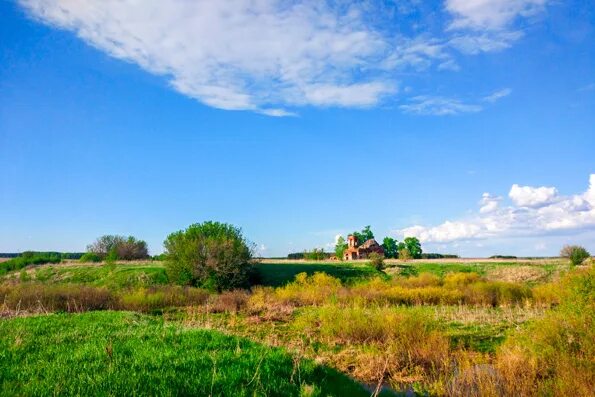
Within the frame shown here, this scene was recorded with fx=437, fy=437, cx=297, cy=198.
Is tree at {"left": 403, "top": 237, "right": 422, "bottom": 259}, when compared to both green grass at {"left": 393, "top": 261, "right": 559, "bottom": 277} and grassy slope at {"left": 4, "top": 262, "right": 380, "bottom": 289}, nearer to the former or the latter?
green grass at {"left": 393, "top": 261, "right": 559, "bottom": 277}

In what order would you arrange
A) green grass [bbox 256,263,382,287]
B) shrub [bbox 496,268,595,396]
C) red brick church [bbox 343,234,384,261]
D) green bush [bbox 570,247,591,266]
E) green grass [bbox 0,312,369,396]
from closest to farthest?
green grass [bbox 0,312,369,396], shrub [bbox 496,268,595,396], green grass [bbox 256,263,382,287], green bush [bbox 570,247,591,266], red brick church [bbox 343,234,384,261]

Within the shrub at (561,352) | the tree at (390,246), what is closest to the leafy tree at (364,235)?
the tree at (390,246)

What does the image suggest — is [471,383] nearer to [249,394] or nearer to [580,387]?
[580,387]

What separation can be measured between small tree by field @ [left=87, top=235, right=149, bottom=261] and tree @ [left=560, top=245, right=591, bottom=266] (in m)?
72.6

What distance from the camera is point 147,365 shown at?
9.73 meters

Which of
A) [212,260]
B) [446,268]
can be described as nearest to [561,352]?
[212,260]

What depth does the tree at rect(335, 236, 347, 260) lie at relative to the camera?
119 meters

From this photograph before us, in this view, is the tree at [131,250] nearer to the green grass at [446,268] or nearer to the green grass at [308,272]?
the green grass at [308,272]

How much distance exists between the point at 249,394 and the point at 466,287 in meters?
34.6

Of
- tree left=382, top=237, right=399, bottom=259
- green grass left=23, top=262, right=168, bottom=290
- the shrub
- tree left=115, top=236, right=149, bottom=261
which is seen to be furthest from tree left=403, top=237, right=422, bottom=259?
the shrub

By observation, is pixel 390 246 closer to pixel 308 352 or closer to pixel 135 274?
pixel 135 274

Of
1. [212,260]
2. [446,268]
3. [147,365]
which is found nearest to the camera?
[147,365]

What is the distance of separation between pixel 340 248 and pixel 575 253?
221ft

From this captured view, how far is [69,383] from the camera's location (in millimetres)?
7992
